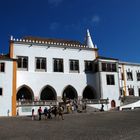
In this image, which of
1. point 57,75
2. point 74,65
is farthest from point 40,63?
point 74,65

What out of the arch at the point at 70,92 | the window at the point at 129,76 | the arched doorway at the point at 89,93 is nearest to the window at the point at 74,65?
the arch at the point at 70,92

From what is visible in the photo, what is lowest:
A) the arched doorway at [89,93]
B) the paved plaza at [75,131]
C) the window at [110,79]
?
the paved plaza at [75,131]

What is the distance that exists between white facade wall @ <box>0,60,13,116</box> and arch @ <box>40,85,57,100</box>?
24.8ft

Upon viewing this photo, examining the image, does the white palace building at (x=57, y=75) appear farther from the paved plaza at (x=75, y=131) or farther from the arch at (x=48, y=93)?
the paved plaza at (x=75, y=131)

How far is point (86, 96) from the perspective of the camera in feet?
153

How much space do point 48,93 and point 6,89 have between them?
9242 millimetres

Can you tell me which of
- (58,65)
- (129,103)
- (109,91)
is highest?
(58,65)

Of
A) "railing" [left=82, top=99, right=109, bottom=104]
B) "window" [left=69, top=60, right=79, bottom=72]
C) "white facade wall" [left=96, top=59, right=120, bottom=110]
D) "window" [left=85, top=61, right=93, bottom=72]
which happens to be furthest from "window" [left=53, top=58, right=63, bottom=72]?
"railing" [left=82, top=99, right=109, bottom=104]

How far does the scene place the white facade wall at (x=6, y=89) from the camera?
35.8 meters

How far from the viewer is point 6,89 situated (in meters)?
36.3

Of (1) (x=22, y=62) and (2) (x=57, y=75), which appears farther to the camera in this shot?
(2) (x=57, y=75)

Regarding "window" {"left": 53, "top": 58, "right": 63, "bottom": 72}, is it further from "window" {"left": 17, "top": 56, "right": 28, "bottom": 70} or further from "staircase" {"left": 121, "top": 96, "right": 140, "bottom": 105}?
"staircase" {"left": 121, "top": 96, "right": 140, "bottom": 105}

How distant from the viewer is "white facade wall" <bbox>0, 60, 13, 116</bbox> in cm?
3575

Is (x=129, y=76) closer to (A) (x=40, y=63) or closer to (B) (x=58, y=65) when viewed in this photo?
(B) (x=58, y=65)
